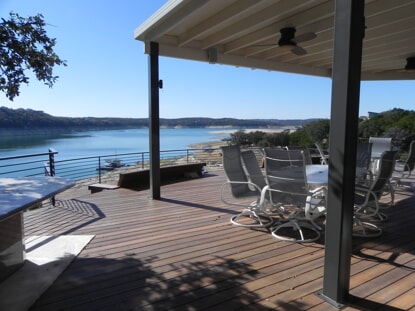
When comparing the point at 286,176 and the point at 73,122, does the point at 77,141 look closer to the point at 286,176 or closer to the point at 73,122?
the point at 73,122

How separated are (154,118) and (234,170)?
1883 mm

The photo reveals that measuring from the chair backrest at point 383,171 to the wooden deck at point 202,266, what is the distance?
54cm

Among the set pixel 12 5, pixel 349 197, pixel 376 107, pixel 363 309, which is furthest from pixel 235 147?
pixel 376 107

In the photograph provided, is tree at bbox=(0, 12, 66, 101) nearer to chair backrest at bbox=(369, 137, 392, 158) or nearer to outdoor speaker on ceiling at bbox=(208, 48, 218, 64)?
outdoor speaker on ceiling at bbox=(208, 48, 218, 64)

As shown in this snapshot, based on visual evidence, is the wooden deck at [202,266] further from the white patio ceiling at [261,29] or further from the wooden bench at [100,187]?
the white patio ceiling at [261,29]

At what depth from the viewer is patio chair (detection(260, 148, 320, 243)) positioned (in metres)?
3.22

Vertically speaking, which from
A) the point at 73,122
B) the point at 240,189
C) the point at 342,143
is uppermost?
the point at 73,122

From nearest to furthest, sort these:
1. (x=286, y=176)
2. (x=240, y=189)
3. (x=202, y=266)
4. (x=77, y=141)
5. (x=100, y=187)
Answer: (x=202, y=266), (x=286, y=176), (x=240, y=189), (x=100, y=187), (x=77, y=141)

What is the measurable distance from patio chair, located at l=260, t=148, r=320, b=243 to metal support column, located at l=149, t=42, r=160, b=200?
7.28 ft

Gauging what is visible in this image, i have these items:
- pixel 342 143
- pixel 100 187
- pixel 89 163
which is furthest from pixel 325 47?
pixel 89 163

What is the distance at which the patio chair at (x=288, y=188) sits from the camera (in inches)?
127

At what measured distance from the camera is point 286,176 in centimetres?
324

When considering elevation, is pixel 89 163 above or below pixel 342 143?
below

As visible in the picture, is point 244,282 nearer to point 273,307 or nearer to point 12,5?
point 273,307
